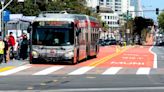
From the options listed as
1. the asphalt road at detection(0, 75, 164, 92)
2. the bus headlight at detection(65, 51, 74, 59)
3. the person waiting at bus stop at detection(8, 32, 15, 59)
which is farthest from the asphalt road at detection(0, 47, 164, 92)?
the person waiting at bus stop at detection(8, 32, 15, 59)

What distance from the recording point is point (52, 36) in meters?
34.1

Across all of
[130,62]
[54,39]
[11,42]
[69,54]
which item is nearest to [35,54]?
[54,39]

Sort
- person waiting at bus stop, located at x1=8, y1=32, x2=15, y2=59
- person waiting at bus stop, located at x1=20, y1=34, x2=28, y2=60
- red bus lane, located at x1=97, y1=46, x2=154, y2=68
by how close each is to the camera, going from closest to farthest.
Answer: red bus lane, located at x1=97, y1=46, x2=154, y2=68, person waiting at bus stop, located at x1=8, y1=32, x2=15, y2=59, person waiting at bus stop, located at x1=20, y1=34, x2=28, y2=60

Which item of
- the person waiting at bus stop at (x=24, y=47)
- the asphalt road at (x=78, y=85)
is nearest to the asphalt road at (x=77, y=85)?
the asphalt road at (x=78, y=85)

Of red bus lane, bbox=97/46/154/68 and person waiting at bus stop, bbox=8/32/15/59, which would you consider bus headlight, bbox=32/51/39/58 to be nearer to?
person waiting at bus stop, bbox=8/32/15/59

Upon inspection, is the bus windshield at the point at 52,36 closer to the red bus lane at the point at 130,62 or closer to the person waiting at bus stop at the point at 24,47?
the red bus lane at the point at 130,62

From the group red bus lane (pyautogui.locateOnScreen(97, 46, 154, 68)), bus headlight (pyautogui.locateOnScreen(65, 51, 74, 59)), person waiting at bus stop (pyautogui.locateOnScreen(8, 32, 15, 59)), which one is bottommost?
red bus lane (pyautogui.locateOnScreen(97, 46, 154, 68))

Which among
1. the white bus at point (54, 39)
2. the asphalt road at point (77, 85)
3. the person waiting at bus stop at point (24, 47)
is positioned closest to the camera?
the asphalt road at point (77, 85)

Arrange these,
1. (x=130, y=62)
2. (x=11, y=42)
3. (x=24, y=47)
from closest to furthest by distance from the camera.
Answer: (x=11, y=42) → (x=24, y=47) → (x=130, y=62)

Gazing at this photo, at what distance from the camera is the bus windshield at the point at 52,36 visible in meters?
34.0

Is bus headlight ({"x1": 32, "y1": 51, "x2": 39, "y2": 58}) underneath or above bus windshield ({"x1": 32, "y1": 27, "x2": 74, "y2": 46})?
underneath

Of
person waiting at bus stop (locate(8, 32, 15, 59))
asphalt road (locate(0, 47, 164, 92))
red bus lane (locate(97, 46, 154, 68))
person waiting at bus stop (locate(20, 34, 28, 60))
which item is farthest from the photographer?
person waiting at bus stop (locate(20, 34, 28, 60))

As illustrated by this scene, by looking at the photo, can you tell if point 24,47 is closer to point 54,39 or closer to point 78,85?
point 54,39

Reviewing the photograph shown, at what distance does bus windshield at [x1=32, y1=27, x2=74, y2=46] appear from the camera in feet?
111
